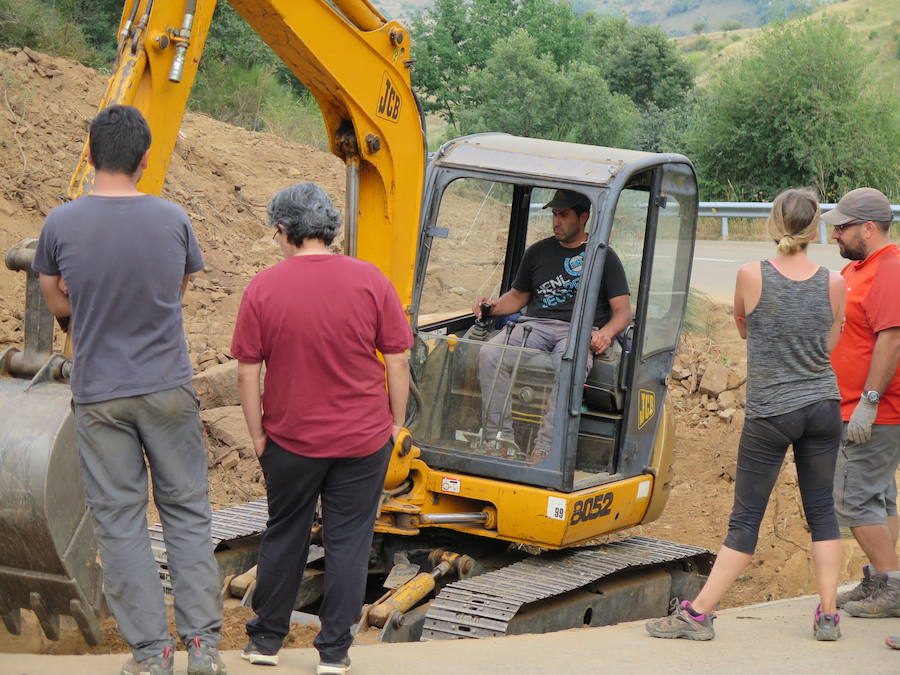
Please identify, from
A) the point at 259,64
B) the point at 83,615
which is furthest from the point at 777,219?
the point at 259,64

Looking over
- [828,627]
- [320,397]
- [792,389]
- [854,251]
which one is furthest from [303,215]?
[828,627]

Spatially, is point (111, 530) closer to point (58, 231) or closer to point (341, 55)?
point (58, 231)

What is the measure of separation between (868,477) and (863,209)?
129 cm

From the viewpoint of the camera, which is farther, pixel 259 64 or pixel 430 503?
pixel 259 64

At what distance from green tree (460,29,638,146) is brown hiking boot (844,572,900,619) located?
18926 mm

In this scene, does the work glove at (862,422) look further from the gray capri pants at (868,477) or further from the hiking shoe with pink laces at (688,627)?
the hiking shoe with pink laces at (688,627)

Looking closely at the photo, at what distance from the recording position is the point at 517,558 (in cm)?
681

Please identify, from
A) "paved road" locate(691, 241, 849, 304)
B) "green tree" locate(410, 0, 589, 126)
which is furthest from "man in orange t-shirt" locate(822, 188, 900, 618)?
"green tree" locate(410, 0, 589, 126)

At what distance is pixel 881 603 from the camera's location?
5594mm

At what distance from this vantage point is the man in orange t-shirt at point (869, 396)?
5.41 metres

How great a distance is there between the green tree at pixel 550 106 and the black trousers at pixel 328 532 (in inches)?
793

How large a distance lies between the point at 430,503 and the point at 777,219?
7.77 feet

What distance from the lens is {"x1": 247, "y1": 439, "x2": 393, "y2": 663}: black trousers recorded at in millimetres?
4316

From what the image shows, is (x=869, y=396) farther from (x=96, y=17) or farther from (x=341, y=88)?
(x=96, y=17)
